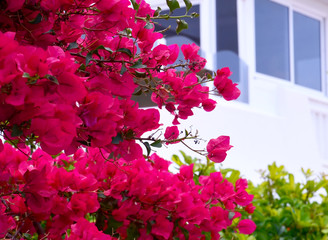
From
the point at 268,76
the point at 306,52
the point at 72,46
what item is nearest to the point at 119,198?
the point at 72,46

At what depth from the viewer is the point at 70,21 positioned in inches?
45.6

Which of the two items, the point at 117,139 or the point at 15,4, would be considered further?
the point at 117,139

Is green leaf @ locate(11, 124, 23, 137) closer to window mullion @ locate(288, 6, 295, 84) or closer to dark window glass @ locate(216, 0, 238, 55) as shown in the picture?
dark window glass @ locate(216, 0, 238, 55)

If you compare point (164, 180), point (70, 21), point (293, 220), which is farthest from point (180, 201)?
point (293, 220)

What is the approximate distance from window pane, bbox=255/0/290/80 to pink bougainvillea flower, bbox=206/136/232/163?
6641mm

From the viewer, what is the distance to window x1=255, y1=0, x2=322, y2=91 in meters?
8.09

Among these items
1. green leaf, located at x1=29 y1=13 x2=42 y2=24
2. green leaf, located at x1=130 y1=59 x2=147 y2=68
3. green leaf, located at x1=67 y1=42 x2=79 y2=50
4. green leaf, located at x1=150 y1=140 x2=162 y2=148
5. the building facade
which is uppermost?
green leaf, located at x1=29 y1=13 x2=42 y2=24

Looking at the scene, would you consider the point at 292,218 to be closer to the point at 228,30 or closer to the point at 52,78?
the point at 52,78

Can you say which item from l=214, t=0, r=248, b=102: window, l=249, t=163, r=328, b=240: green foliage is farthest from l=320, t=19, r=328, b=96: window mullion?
l=249, t=163, r=328, b=240: green foliage

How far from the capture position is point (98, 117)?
1091 millimetres

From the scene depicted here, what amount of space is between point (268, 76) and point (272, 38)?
0.58m

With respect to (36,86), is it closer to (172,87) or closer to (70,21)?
(70,21)

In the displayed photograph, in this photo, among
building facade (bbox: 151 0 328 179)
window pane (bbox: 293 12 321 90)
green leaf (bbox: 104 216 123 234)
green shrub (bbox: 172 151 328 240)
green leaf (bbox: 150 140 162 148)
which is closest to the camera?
green leaf (bbox: 150 140 162 148)

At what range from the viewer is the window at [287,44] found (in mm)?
8094
